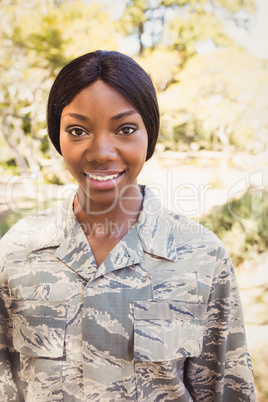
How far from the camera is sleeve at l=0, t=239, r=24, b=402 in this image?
2.97 ft

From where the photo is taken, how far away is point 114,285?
812 millimetres

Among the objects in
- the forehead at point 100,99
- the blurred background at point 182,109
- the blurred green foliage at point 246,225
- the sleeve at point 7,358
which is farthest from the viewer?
the blurred green foliage at point 246,225

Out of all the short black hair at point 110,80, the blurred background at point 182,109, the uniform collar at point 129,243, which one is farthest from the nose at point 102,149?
the blurred background at point 182,109

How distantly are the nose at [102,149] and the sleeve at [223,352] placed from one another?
0.39m

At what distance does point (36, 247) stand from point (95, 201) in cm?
22

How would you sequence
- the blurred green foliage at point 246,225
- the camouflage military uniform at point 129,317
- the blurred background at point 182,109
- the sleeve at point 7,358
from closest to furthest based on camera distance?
the camouflage military uniform at point 129,317 → the sleeve at point 7,358 → the blurred background at point 182,109 → the blurred green foliage at point 246,225

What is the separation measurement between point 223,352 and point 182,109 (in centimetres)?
201

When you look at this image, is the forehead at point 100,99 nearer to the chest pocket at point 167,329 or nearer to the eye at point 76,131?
the eye at point 76,131

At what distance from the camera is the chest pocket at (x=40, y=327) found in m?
0.82

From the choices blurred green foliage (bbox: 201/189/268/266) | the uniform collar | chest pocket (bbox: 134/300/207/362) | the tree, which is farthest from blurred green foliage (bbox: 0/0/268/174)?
chest pocket (bbox: 134/300/207/362)

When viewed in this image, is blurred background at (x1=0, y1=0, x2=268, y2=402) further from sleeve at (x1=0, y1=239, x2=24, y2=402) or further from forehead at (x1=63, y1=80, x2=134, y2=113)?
forehead at (x1=63, y1=80, x2=134, y2=113)

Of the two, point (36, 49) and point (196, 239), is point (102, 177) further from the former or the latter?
point (36, 49)

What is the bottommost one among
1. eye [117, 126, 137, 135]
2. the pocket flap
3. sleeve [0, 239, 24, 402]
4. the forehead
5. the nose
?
sleeve [0, 239, 24, 402]

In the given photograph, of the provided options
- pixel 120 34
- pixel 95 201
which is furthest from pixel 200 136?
pixel 95 201
